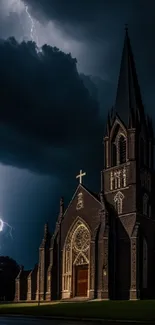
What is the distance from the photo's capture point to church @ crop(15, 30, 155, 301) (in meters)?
60.4

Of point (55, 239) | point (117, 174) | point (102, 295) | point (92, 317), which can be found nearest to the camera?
point (92, 317)

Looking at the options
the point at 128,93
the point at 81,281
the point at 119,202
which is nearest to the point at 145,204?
the point at 119,202

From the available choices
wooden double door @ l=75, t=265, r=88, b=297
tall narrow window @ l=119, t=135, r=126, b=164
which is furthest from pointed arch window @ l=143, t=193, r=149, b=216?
wooden double door @ l=75, t=265, r=88, b=297

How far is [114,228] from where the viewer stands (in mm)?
62562

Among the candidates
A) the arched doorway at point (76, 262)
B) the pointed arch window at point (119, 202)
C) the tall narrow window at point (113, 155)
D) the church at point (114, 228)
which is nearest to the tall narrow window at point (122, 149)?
the church at point (114, 228)

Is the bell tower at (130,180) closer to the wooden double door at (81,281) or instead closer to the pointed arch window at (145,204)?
the pointed arch window at (145,204)

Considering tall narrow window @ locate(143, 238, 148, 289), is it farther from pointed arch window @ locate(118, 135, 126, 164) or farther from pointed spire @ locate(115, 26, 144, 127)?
pointed spire @ locate(115, 26, 144, 127)

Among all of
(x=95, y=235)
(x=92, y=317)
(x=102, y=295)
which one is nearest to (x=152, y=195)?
(x=95, y=235)

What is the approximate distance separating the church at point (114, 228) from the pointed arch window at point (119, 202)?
12 centimetres

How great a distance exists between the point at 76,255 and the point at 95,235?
6050 mm

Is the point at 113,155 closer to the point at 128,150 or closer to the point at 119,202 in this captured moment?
the point at 128,150

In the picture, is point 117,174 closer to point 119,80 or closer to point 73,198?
point 73,198

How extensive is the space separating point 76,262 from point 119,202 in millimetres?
9799

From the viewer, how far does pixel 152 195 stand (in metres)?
66.0
